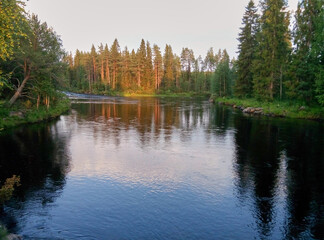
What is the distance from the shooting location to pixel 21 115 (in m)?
31.0

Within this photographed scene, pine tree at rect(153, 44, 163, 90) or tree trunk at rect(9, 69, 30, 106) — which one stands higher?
pine tree at rect(153, 44, 163, 90)

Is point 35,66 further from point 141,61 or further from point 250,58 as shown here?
point 141,61

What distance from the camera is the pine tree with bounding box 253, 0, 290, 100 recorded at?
152 ft

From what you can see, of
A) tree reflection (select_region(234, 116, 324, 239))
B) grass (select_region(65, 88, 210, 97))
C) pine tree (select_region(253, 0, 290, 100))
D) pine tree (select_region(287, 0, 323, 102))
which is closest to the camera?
tree reflection (select_region(234, 116, 324, 239))

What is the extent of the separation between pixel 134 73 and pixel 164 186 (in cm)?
10263

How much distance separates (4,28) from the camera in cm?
909

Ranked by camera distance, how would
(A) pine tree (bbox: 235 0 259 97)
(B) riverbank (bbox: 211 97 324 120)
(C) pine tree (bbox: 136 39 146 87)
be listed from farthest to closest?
(C) pine tree (bbox: 136 39 146 87), (A) pine tree (bbox: 235 0 259 97), (B) riverbank (bbox: 211 97 324 120)

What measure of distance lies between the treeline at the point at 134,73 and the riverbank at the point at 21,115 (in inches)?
2835

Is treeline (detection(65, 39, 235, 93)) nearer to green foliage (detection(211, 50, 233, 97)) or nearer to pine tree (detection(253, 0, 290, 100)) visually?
green foliage (detection(211, 50, 233, 97))

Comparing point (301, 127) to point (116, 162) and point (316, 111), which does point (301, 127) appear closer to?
point (316, 111)

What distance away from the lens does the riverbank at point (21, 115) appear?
2808 centimetres

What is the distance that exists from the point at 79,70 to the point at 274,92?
306 feet

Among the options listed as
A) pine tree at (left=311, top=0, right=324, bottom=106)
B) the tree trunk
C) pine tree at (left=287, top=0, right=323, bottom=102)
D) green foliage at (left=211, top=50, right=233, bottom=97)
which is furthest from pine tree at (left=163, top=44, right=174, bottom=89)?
the tree trunk

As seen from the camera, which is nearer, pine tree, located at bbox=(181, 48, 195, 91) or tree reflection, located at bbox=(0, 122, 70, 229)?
tree reflection, located at bbox=(0, 122, 70, 229)
